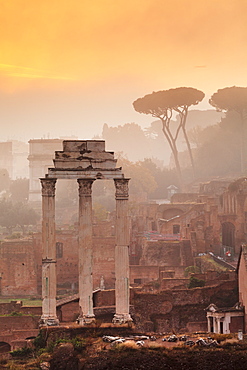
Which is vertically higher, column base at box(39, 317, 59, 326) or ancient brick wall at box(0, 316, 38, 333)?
column base at box(39, 317, 59, 326)

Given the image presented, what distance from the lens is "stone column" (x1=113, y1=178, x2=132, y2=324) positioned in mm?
13000

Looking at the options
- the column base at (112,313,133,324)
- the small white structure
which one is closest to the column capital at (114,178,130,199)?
the column base at (112,313,133,324)

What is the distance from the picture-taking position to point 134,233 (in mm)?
31047

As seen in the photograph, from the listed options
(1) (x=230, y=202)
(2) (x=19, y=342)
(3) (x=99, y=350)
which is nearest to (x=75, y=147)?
(3) (x=99, y=350)

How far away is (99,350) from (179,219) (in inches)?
791

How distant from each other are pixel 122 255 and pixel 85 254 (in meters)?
0.75

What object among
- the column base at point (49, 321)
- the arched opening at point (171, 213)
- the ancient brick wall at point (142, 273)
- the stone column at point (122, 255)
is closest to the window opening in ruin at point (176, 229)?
the arched opening at point (171, 213)

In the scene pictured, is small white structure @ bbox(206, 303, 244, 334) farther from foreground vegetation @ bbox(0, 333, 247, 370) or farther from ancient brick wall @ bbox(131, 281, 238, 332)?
foreground vegetation @ bbox(0, 333, 247, 370)

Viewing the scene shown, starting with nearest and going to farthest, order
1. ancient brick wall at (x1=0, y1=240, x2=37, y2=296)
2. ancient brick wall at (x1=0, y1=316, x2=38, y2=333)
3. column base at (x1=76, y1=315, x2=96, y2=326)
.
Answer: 1. column base at (x1=76, y1=315, x2=96, y2=326)
2. ancient brick wall at (x1=0, y1=316, x2=38, y2=333)
3. ancient brick wall at (x1=0, y1=240, x2=37, y2=296)

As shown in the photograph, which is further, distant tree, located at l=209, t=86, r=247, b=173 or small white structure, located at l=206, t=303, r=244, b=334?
distant tree, located at l=209, t=86, r=247, b=173

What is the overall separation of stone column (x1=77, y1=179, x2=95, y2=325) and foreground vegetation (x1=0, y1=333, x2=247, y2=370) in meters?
1.05

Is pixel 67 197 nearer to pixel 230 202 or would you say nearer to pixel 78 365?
pixel 230 202

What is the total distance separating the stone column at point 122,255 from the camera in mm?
13000

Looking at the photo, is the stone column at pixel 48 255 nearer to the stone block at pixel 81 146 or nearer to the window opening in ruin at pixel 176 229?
the stone block at pixel 81 146
